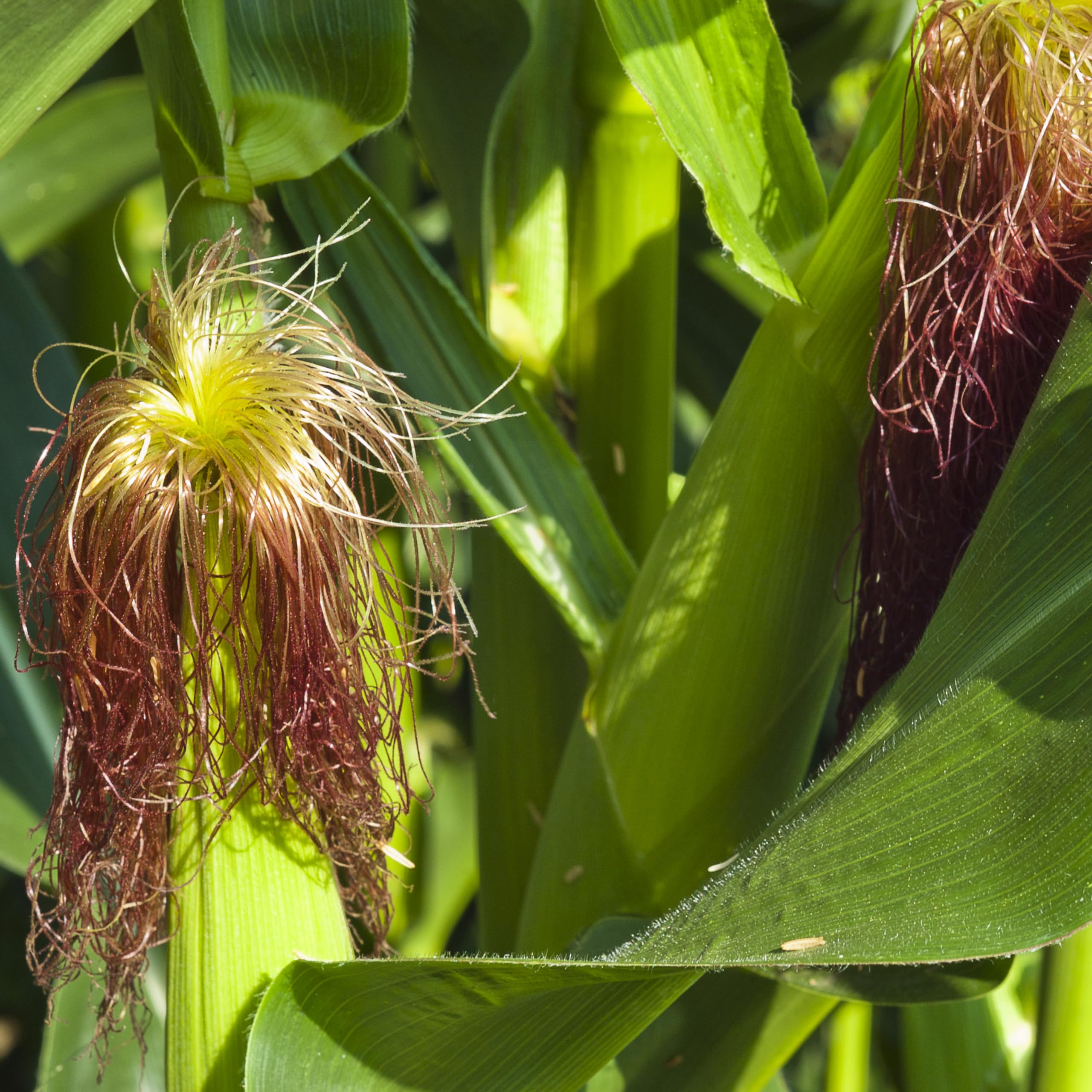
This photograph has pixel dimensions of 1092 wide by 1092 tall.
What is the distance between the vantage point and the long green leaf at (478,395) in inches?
19.4

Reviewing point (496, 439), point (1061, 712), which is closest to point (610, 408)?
point (496, 439)

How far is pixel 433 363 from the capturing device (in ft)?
1.68

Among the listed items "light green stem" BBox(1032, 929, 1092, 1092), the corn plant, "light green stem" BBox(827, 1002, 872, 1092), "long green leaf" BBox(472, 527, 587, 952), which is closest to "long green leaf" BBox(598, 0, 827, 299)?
the corn plant

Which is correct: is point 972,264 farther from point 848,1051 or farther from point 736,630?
point 848,1051

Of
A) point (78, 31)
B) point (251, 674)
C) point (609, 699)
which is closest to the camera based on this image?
point (78, 31)

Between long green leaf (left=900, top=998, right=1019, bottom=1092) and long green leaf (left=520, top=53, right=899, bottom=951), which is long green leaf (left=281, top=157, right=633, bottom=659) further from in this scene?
long green leaf (left=900, top=998, right=1019, bottom=1092)

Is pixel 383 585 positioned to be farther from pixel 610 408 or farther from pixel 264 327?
pixel 610 408

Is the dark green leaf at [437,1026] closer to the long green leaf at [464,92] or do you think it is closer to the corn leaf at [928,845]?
the corn leaf at [928,845]

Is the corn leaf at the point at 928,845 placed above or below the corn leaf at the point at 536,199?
below

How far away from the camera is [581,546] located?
525mm

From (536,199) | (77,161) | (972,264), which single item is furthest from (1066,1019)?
(77,161)

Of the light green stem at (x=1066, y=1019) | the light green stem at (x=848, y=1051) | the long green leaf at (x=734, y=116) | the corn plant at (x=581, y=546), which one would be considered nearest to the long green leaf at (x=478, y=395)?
the corn plant at (x=581, y=546)

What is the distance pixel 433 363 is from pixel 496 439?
0.16 ft

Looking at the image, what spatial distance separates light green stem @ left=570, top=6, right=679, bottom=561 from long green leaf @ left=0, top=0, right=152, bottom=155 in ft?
0.98
